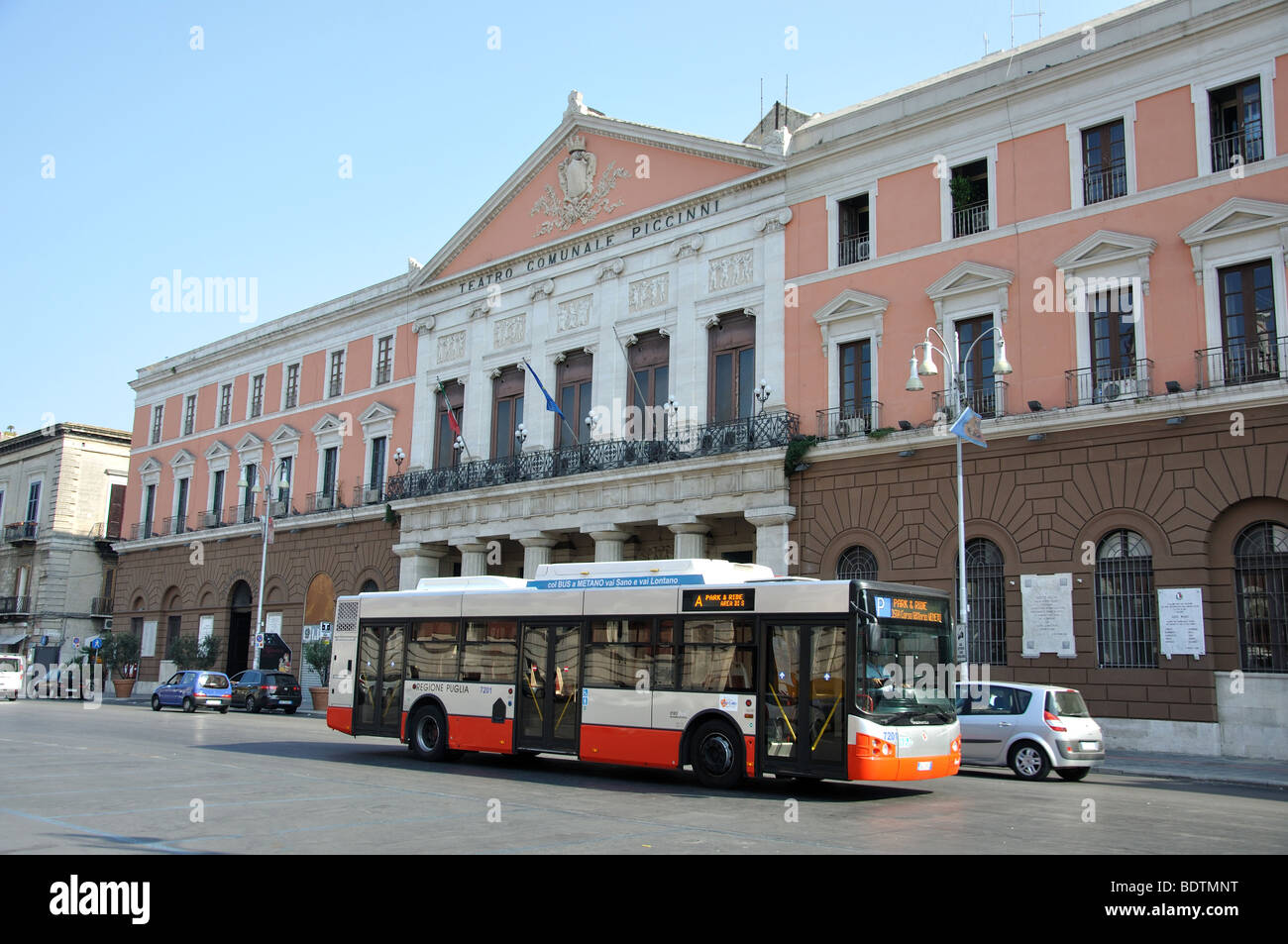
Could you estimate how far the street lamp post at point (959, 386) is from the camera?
72.9ft

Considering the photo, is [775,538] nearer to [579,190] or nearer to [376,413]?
[579,190]

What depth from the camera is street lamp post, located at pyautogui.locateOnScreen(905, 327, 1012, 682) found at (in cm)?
2222

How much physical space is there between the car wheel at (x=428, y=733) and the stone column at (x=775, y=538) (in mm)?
11112

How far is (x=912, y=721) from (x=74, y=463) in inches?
2389

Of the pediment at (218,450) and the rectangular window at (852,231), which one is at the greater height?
the rectangular window at (852,231)

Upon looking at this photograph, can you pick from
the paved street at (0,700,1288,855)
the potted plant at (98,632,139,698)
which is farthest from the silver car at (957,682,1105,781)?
the potted plant at (98,632,139,698)

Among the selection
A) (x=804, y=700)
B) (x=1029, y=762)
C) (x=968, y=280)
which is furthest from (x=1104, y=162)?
(x=804, y=700)

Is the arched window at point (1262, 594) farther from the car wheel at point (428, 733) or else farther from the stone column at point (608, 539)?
the stone column at point (608, 539)

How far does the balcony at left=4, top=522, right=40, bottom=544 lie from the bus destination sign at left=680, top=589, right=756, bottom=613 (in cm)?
5828

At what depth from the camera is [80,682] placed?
50.2 metres

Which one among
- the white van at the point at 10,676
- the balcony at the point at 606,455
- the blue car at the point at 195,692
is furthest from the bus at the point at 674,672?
the white van at the point at 10,676

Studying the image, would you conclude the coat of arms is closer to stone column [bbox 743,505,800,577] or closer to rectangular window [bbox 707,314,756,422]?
rectangular window [bbox 707,314,756,422]

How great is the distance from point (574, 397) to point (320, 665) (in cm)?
1367
